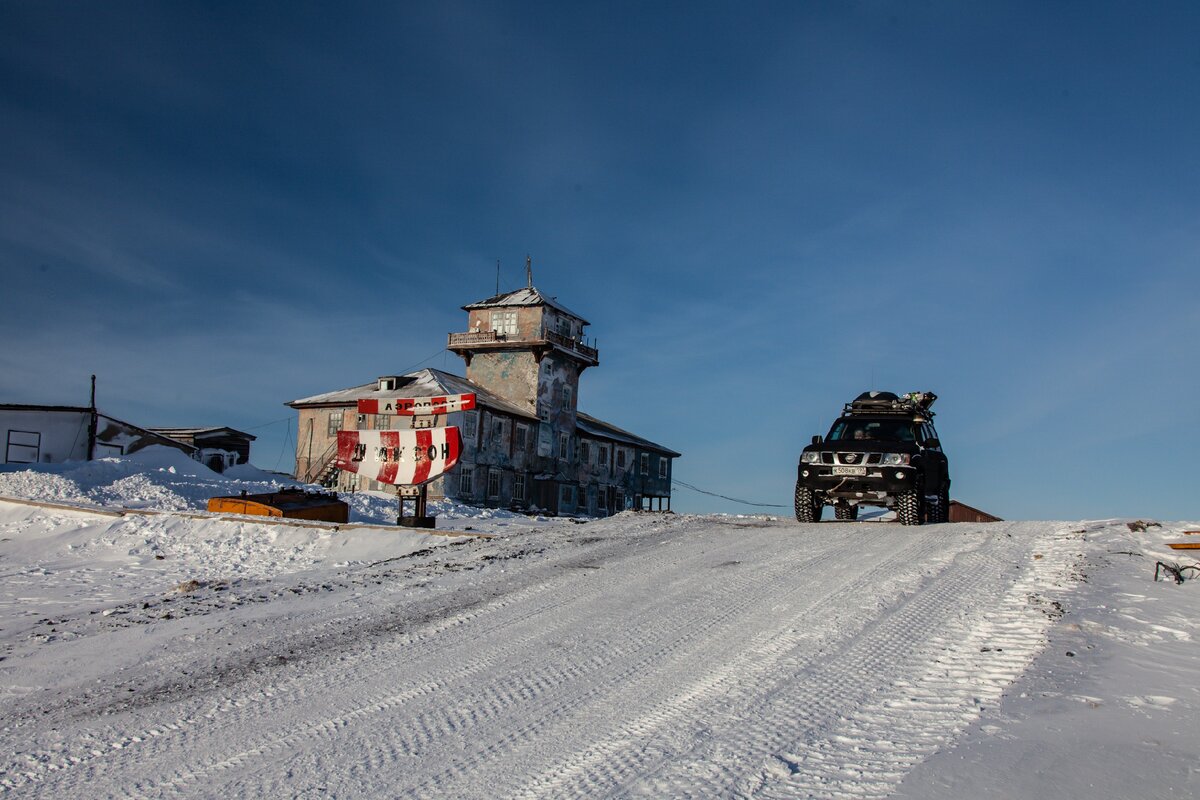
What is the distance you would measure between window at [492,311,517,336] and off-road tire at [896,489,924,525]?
35467 mm

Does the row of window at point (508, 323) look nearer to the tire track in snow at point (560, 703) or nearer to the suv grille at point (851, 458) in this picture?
the suv grille at point (851, 458)

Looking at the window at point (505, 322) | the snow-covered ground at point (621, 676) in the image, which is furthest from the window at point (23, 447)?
the snow-covered ground at point (621, 676)

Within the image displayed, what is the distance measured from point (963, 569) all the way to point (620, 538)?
4996 millimetres

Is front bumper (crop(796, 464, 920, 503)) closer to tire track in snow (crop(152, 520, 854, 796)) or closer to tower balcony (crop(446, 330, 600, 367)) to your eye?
tire track in snow (crop(152, 520, 854, 796))

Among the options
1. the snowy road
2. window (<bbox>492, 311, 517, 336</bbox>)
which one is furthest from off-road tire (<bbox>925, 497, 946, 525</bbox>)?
window (<bbox>492, 311, 517, 336</bbox>)

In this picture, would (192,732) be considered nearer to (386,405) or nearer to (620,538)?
(620,538)

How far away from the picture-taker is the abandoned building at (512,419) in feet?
147

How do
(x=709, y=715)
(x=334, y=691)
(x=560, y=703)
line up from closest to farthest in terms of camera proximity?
(x=709, y=715) → (x=560, y=703) → (x=334, y=691)

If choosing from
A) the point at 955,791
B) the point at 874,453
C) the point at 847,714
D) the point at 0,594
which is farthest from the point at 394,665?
the point at 874,453

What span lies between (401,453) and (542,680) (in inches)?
473

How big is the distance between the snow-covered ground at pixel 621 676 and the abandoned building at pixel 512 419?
3291 cm

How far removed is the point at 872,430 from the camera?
17.1 meters

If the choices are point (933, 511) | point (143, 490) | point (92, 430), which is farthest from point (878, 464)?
point (92, 430)

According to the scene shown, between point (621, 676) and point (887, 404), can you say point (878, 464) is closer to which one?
point (887, 404)
